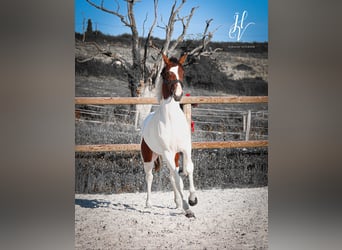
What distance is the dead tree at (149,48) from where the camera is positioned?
17.0 ft

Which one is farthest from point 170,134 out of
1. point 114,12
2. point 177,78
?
point 114,12

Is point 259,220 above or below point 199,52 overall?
below

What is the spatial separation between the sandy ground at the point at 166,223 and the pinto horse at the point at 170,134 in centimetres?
10

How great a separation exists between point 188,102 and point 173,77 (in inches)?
11.1

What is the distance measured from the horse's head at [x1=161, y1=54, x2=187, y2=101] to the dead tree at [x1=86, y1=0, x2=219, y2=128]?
0.20 feet

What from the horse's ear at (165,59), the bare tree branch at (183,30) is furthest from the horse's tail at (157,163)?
the bare tree branch at (183,30)

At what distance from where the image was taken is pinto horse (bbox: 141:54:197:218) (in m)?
5.21

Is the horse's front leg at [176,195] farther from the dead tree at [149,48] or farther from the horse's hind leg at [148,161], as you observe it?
the dead tree at [149,48]

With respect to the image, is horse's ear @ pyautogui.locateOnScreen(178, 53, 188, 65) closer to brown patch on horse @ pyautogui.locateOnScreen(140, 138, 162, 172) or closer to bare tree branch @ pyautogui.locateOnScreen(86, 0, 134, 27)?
bare tree branch @ pyautogui.locateOnScreen(86, 0, 134, 27)

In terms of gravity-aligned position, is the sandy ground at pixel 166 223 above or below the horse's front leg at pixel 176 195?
below
